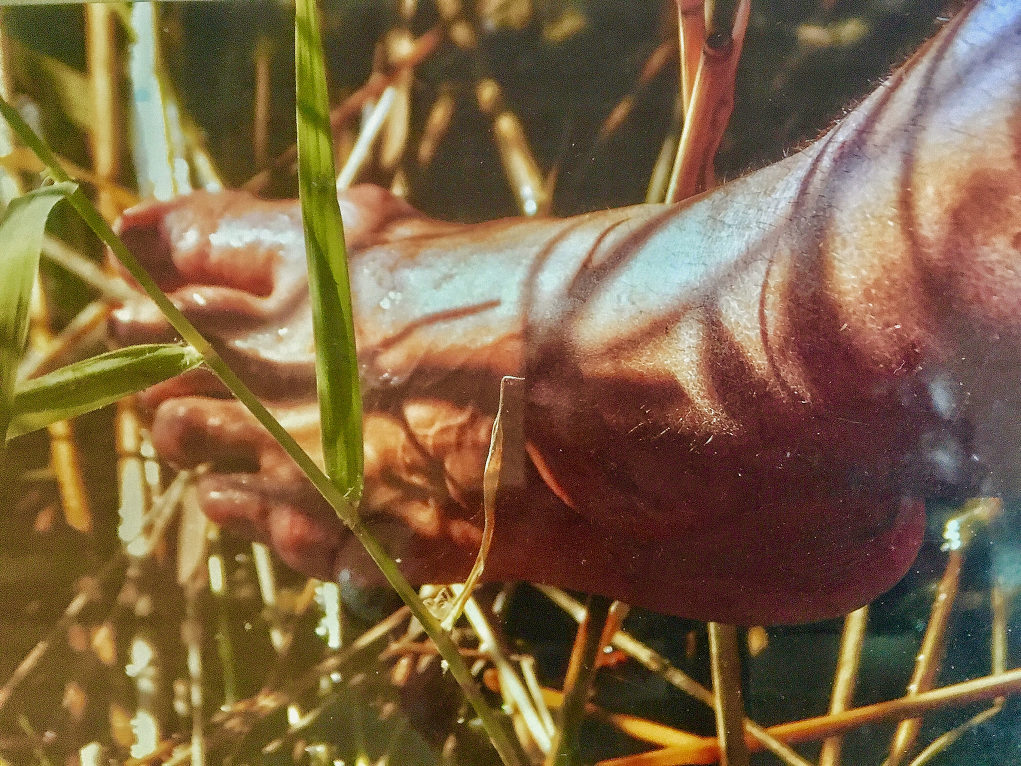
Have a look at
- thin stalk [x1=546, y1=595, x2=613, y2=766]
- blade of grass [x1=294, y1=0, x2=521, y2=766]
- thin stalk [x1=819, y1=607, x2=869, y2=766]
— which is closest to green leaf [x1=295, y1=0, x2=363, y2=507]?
blade of grass [x1=294, y1=0, x2=521, y2=766]

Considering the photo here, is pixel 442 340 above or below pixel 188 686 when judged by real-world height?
above

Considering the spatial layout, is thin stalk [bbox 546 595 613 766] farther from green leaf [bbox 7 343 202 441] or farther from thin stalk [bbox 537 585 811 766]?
green leaf [bbox 7 343 202 441]

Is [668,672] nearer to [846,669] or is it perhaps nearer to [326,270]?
[846,669]

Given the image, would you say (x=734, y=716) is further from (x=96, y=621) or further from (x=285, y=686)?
(x=96, y=621)

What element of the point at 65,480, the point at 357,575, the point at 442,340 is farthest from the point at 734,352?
the point at 65,480

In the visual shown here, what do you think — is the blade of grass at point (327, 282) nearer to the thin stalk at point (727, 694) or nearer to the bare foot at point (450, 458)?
the bare foot at point (450, 458)

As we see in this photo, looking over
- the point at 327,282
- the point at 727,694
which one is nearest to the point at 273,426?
the point at 327,282

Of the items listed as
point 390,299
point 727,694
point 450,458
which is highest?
point 390,299

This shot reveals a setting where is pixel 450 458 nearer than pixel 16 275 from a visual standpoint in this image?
No
